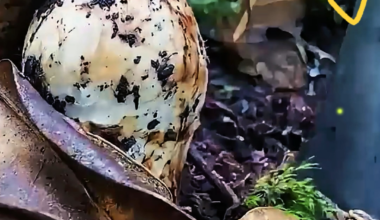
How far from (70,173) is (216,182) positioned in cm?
19

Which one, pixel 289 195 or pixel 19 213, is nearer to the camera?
pixel 19 213

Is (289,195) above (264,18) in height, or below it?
below

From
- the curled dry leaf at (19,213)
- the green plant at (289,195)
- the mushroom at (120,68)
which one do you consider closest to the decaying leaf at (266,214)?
the green plant at (289,195)

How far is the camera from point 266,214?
0.65m

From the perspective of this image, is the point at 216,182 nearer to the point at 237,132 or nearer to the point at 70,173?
the point at 237,132

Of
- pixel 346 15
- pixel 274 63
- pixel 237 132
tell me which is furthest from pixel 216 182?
pixel 346 15

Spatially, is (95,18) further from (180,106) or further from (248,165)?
(248,165)

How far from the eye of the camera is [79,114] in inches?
23.7

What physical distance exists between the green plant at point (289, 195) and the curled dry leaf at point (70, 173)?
0.11 meters

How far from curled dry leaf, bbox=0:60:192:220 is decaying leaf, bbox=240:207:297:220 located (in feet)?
0.30

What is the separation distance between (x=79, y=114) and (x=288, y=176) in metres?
0.28

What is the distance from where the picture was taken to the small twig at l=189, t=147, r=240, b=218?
0.67 metres

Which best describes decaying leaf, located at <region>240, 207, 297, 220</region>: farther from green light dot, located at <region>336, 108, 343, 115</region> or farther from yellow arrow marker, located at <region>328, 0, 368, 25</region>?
yellow arrow marker, located at <region>328, 0, 368, 25</region>

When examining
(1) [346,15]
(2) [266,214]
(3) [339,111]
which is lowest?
(2) [266,214]
